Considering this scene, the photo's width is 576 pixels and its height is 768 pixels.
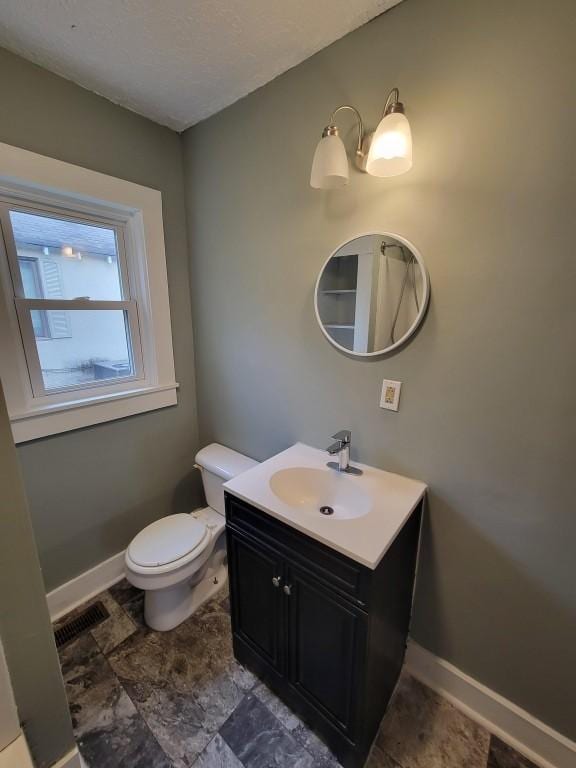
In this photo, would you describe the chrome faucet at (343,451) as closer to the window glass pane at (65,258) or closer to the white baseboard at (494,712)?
the white baseboard at (494,712)

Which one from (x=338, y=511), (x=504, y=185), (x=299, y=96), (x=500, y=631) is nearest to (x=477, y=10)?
(x=504, y=185)

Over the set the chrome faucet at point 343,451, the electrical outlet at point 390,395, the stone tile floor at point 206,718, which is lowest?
the stone tile floor at point 206,718

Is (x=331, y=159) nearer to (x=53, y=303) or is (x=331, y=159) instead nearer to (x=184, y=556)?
(x=53, y=303)

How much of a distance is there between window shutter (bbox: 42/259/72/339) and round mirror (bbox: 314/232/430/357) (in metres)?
1.22

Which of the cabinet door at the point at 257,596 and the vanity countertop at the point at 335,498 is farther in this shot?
the cabinet door at the point at 257,596

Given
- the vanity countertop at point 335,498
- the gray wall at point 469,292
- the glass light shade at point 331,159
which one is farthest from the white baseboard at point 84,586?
the glass light shade at point 331,159

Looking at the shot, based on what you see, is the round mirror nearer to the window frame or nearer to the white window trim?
the white window trim

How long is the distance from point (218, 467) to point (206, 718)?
0.98 meters

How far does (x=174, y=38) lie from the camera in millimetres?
1121

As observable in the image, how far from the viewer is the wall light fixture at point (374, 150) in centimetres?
93

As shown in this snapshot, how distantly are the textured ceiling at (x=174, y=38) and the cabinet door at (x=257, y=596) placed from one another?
180 cm

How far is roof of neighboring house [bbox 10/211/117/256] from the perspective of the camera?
1.37 meters

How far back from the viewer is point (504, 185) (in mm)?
917

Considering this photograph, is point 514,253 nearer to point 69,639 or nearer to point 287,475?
point 287,475
